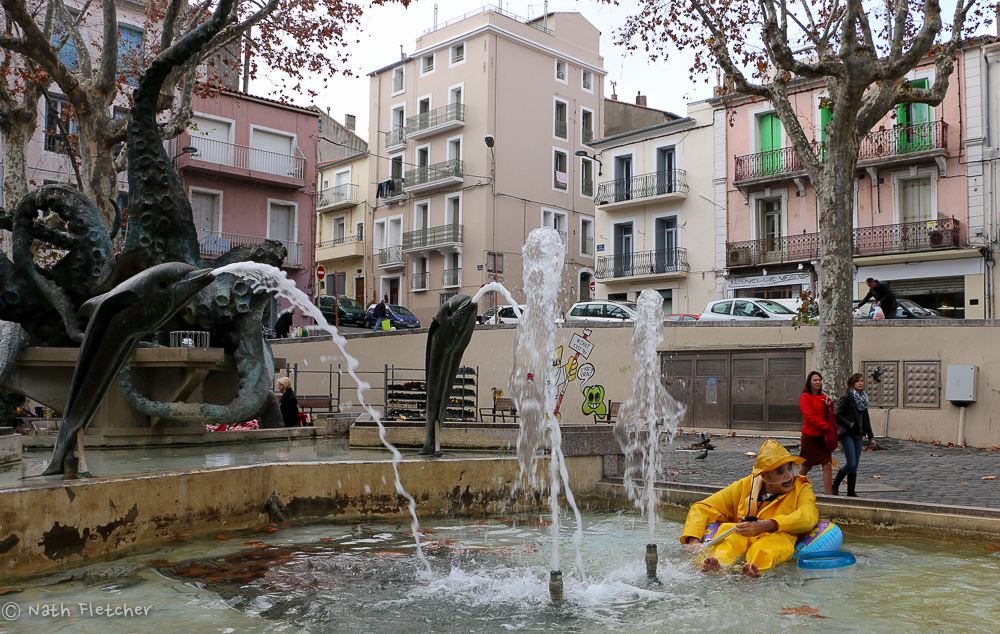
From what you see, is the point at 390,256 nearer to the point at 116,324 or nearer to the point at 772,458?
the point at 116,324

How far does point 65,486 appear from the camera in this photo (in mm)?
5285

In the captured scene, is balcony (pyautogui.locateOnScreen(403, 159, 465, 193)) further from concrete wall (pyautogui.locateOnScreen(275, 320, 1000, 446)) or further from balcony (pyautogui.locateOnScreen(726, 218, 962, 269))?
concrete wall (pyautogui.locateOnScreen(275, 320, 1000, 446))

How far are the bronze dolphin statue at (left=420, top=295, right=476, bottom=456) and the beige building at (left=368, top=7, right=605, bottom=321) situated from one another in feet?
98.9

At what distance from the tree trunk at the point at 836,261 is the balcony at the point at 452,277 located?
26.0 metres

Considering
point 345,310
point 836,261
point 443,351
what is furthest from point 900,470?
point 345,310

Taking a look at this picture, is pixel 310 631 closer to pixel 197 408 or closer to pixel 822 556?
pixel 822 556

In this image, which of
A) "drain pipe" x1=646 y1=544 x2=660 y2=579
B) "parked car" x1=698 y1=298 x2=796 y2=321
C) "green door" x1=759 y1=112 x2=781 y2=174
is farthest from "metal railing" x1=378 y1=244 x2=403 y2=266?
"drain pipe" x1=646 y1=544 x2=660 y2=579

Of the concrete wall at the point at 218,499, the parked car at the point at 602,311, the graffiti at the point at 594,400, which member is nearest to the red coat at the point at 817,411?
the concrete wall at the point at 218,499

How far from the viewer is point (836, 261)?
1592cm

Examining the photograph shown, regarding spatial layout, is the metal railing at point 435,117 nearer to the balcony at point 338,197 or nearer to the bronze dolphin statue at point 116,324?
the balcony at point 338,197

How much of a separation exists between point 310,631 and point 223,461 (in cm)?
364

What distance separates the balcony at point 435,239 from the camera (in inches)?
1596

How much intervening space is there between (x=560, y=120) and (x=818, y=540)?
38.7m

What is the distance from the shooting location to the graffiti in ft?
66.2
